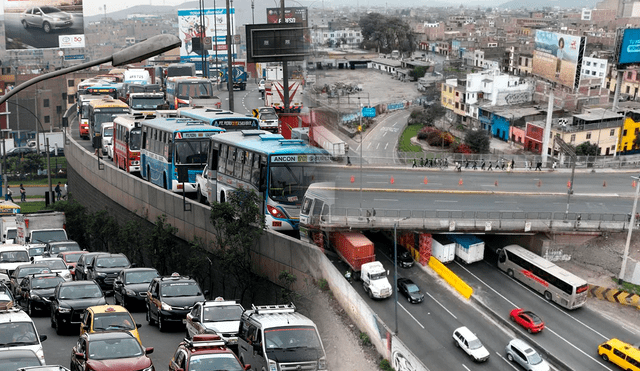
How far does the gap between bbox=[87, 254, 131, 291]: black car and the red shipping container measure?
569 cm

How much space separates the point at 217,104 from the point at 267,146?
16204 mm

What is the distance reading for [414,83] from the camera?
53.7 meters

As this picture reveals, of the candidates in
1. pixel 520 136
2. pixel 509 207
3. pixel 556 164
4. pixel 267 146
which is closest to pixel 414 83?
pixel 520 136

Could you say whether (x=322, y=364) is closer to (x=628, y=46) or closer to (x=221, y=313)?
(x=221, y=313)

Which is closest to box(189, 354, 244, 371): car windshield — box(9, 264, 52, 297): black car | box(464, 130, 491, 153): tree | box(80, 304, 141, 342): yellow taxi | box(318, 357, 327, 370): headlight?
box(318, 357, 327, 370): headlight

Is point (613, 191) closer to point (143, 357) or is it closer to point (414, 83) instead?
point (414, 83)

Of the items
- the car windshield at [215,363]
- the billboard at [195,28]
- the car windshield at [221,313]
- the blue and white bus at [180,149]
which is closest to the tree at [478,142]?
the blue and white bus at [180,149]

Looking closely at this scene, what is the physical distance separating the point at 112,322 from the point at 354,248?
30.3 feet

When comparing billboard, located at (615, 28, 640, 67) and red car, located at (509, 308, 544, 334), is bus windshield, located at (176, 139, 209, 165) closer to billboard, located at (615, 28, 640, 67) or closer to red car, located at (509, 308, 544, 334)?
red car, located at (509, 308, 544, 334)

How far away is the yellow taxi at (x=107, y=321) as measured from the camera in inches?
473

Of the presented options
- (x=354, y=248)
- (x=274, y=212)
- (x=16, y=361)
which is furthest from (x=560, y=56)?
(x=16, y=361)

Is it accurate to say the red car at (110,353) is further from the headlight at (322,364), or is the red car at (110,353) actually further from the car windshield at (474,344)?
→ the car windshield at (474,344)

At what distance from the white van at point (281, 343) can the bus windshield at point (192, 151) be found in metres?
10.8

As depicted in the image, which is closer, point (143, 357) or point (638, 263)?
point (143, 357)
